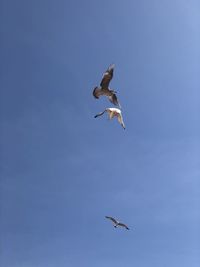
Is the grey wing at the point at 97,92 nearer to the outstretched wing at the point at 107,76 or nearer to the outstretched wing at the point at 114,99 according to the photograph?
the outstretched wing at the point at 107,76

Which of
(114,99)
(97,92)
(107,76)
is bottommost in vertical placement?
(114,99)

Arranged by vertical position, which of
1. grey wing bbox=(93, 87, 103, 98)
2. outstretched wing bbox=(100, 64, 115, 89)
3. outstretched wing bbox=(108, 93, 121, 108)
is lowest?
outstretched wing bbox=(108, 93, 121, 108)

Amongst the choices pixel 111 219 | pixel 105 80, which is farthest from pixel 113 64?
pixel 111 219

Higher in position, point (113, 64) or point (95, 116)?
point (113, 64)

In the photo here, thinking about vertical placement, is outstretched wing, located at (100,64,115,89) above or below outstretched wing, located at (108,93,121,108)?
above

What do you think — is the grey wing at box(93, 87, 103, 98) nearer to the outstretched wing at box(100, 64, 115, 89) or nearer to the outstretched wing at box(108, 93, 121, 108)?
the outstretched wing at box(100, 64, 115, 89)

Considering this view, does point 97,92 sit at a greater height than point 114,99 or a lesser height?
greater

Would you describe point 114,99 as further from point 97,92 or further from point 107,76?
point 107,76

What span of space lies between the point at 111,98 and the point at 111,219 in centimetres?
2671

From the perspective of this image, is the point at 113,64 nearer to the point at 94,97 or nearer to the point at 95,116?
the point at 94,97

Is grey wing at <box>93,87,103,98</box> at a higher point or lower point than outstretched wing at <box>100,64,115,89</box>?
lower

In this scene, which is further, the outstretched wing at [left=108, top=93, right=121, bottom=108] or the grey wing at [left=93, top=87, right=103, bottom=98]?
the grey wing at [left=93, top=87, right=103, bottom=98]

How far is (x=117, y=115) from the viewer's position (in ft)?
187

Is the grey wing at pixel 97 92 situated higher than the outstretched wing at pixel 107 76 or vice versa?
the outstretched wing at pixel 107 76
